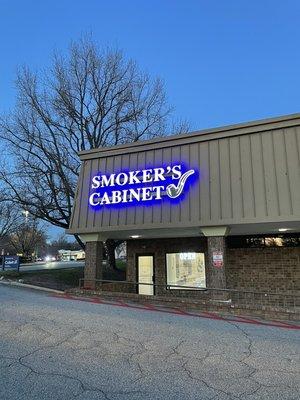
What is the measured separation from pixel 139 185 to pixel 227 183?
355cm

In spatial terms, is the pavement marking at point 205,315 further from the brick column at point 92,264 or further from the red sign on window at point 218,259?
the red sign on window at point 218,259

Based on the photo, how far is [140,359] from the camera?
658 cm

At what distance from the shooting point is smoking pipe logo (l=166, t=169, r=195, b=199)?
1501cm

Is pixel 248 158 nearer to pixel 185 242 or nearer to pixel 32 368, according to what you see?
pixel 185 242

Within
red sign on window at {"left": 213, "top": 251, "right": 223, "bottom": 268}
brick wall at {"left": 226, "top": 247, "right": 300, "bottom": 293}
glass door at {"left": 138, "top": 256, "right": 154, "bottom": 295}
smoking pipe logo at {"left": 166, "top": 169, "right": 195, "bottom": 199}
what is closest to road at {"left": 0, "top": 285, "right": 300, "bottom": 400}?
red sign on window at {"left": 213, "top": 251, "right": 223, "bottom": 268}

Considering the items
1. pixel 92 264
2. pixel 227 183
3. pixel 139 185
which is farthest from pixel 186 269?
pixel 227 183

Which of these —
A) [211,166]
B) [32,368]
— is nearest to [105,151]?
[211,166]

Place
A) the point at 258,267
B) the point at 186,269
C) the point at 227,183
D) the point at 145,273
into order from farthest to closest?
the point at 145,273 < the point at 186,269 < the point at 258,267 < the point at 227,183

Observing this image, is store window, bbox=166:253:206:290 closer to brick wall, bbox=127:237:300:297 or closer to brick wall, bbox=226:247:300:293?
brick wall, bbox=127:237:300:297

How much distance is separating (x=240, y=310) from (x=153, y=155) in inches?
270

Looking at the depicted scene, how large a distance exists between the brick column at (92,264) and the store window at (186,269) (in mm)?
3801

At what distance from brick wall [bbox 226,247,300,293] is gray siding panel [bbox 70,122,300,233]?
3596 mm

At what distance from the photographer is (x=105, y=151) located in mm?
17188

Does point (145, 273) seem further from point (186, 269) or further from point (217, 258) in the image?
point (217, 258)
